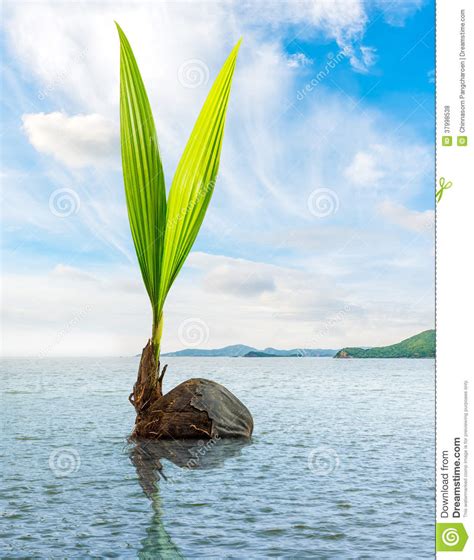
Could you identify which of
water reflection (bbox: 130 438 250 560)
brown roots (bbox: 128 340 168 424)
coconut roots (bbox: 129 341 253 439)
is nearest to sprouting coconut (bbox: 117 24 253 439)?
brown roots (bbox: 128 340 168 424)

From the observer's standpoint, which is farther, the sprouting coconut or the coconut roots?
the coconut roots

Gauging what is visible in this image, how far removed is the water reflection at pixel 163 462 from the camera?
3.95 metres

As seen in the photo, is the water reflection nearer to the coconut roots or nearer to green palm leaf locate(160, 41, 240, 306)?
the coconut roots

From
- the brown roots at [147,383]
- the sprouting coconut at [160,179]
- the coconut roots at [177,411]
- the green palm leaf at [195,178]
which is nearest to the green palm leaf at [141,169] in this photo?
the sprouting coconut at [160,179]

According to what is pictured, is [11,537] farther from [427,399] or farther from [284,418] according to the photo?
[427,399]

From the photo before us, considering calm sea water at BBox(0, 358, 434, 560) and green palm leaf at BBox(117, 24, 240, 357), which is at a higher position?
green palm leaf at BBox(117, 24, 240, 357)

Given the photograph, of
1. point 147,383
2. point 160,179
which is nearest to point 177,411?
point 147,383

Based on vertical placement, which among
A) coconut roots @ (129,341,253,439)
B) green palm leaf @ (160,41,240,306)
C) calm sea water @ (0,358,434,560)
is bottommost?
calm sea water @ (0,358,434,560)

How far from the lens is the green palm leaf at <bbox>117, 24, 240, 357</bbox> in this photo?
7383 millimetres

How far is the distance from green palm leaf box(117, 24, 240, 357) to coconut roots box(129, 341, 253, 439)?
134cm

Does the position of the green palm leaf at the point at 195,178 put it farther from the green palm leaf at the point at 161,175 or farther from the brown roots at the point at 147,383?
the brown roots at the point at 147,383

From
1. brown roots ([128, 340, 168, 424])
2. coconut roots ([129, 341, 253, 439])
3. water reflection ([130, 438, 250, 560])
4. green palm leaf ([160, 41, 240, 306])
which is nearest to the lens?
water reflection ([130, 438, 250, 560])

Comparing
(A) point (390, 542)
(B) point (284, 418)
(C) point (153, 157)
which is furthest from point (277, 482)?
(B) point (284, 418)
